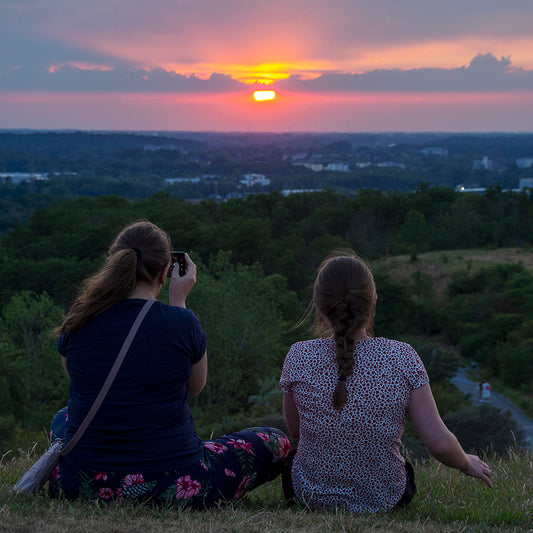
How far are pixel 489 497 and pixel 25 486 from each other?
2341mm

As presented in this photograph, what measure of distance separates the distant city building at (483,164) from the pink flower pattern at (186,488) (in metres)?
152

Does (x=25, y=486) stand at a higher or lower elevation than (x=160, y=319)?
lower

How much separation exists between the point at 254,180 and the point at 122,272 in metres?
114

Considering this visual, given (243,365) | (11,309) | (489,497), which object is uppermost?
(489,497)

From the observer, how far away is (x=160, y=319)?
2799 mm

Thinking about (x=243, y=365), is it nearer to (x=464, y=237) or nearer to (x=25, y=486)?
(x=25, y=486)

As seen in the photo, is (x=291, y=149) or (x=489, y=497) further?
(x=291, y=149)

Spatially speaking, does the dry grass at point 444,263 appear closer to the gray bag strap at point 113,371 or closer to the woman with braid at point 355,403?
the woman with braid at point 355,403

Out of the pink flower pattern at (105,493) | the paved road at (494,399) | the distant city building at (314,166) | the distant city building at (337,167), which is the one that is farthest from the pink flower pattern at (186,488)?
the distant city building at (337,167)

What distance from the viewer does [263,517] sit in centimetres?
287

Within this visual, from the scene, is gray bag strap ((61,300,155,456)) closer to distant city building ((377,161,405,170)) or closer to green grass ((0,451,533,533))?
green grass ((0,451,533,533))

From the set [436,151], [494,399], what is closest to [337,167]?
[436,151]

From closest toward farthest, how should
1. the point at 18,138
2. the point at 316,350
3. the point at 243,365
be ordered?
1. the point at 316,350
2. the point at 243,365
3. the point at 18,138

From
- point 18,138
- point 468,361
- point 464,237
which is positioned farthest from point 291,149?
point 468,361
